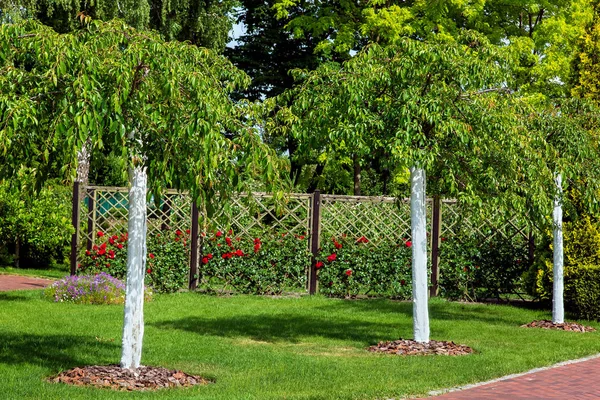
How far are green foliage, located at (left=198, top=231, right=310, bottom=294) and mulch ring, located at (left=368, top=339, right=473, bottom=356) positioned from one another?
5368 millimetres

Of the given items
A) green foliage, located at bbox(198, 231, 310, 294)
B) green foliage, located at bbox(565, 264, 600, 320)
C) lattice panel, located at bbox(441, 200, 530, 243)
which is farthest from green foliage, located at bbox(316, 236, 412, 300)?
green foliage, located at bbox(565, 264, 600, 320)

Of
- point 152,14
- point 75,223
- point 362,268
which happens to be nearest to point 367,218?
point 362,268

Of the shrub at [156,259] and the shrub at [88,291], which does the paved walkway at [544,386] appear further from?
the shrub at [156,259]

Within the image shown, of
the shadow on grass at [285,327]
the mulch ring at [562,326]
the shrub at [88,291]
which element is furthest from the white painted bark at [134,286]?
the mulch ring at [562,326]

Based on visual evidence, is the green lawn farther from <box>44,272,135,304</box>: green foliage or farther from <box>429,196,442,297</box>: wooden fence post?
<box>429,196,442,297</box>: wooden fence post

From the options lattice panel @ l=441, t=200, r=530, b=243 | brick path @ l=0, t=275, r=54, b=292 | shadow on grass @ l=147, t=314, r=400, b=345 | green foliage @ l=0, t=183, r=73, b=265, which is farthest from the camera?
green foliage @ l=0, t=183, r=73, b=265

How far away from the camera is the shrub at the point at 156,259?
1535 cm

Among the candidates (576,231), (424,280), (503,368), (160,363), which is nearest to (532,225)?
(424,280)

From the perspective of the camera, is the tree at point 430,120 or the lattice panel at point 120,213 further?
the lattice panel at point 120,213

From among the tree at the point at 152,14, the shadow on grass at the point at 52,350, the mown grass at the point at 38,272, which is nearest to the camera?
the shadow on grass at the point at 52,350

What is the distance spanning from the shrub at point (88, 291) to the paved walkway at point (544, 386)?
7.20 metres

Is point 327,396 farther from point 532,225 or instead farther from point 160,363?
point 532,225

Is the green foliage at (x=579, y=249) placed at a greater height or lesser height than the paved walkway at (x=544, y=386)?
greater

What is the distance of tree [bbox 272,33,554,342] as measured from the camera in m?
9.37
